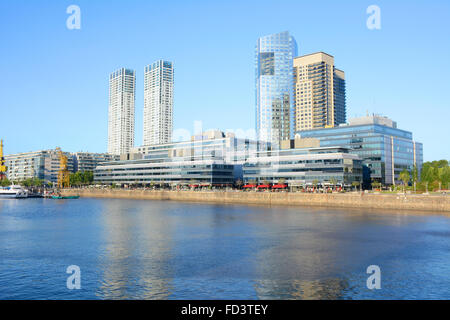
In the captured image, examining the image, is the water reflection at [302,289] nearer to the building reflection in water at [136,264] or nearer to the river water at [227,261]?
the river water at [227,261]

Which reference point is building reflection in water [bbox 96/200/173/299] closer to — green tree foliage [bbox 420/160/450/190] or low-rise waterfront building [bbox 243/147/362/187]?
low-rise waterfront building [bbox 243/147/362/187]

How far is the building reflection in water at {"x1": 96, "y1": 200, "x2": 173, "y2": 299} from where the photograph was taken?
3431 cm

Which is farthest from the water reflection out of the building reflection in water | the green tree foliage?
the green tree foliage

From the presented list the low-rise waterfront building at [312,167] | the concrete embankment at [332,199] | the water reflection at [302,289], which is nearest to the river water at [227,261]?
the water reflection at [302,289]

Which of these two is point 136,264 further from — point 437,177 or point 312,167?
point 437,177

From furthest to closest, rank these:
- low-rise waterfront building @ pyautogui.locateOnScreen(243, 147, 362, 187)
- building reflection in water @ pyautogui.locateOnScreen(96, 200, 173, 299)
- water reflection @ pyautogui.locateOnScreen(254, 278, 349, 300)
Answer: low-rise waterfront building @ pyautogui.locateOnScreen(243, 147, 362, 187) < building reflection in water @ pyautogui.locateOnScreen(96, 200, 173, 299) < water reflection @ pyautogui.locateOnScreen(254, 278, 349, 300)

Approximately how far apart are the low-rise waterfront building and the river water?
92367 mm

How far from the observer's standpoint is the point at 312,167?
582 ft

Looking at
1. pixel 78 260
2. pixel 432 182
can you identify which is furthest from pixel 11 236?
pixel 432 182

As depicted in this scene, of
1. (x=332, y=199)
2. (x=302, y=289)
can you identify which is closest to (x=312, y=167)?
(x=332, y=199)

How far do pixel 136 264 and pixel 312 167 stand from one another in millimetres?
142982

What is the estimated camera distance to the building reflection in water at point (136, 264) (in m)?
34.3
